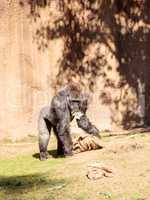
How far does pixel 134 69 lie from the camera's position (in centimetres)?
1714

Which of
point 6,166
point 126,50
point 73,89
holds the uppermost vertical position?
point 126,50

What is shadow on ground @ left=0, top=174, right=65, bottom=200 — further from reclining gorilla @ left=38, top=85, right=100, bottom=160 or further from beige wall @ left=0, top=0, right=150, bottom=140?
beige wall @ left=0, top=0, right=150, bottom=140

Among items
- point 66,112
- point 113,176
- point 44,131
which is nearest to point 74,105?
point 66,112

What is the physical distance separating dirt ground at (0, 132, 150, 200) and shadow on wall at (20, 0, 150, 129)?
4579 millimetres

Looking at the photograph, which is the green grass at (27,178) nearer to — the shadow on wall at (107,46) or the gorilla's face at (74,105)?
the gorilla's face at (74,105)

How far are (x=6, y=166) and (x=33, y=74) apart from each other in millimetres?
4983

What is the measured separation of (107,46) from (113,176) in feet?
26.4

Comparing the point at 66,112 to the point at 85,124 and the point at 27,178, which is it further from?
the point at 27,178

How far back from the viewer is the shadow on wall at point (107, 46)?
1648 centimetres

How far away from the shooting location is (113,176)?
9227 mm

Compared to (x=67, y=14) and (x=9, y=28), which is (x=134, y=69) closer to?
(x=67, y=14)

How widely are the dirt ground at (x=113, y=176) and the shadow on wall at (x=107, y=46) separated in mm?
4579

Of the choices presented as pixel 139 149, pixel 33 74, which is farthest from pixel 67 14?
pixel 139 149

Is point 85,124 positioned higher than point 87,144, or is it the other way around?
point 85,124
